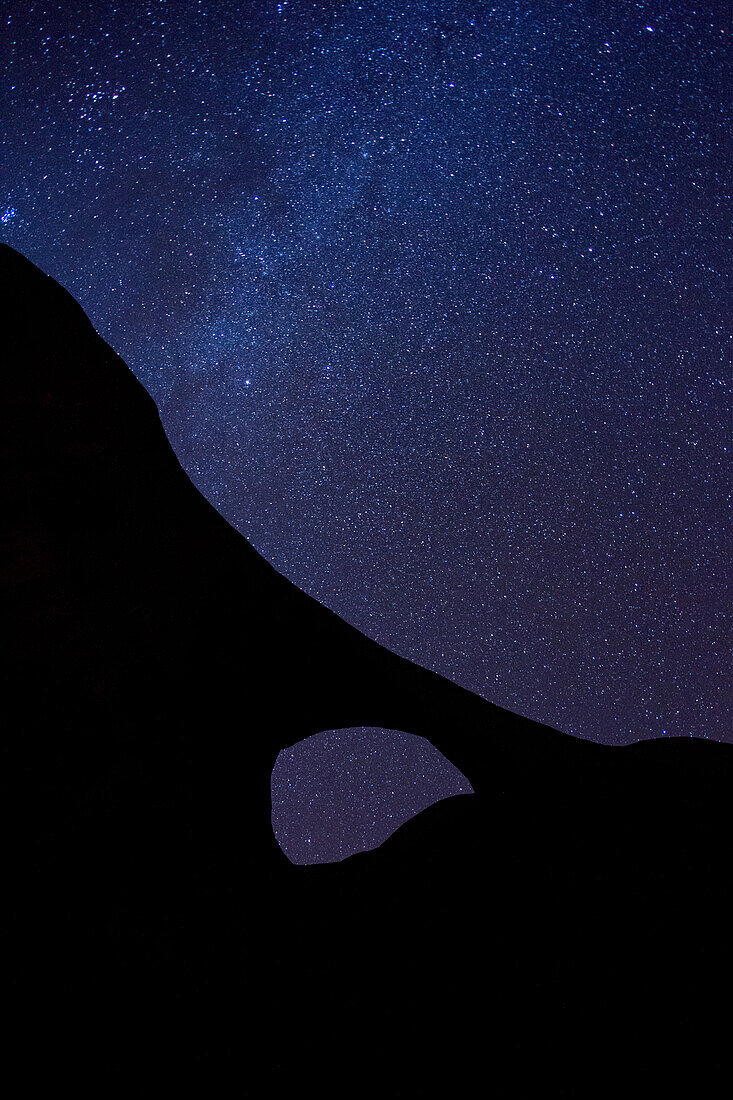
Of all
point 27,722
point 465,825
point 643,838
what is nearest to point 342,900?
point 465,825

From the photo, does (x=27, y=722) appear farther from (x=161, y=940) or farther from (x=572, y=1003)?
(x=572, y=1003)

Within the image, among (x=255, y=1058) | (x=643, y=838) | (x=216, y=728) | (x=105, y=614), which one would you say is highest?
(x=643, y=838)

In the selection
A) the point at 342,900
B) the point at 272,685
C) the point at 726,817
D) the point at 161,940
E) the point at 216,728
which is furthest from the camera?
the point at 272,685

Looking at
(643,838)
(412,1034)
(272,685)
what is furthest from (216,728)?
(643,838)

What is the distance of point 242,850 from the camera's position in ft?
11.0

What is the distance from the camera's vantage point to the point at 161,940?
111 inches

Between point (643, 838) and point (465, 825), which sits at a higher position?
point (643, 838)

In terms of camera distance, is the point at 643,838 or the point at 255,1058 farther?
the point at 643,838

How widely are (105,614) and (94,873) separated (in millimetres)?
1159

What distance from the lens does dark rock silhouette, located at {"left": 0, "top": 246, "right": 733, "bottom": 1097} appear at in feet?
8.24

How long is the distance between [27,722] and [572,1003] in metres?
2.54

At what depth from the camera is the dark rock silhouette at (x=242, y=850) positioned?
2.51 m

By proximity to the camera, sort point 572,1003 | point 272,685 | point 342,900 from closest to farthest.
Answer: point 572,1003 → point 342,900 → point 272,685

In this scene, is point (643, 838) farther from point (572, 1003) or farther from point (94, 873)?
point (94, 873)
